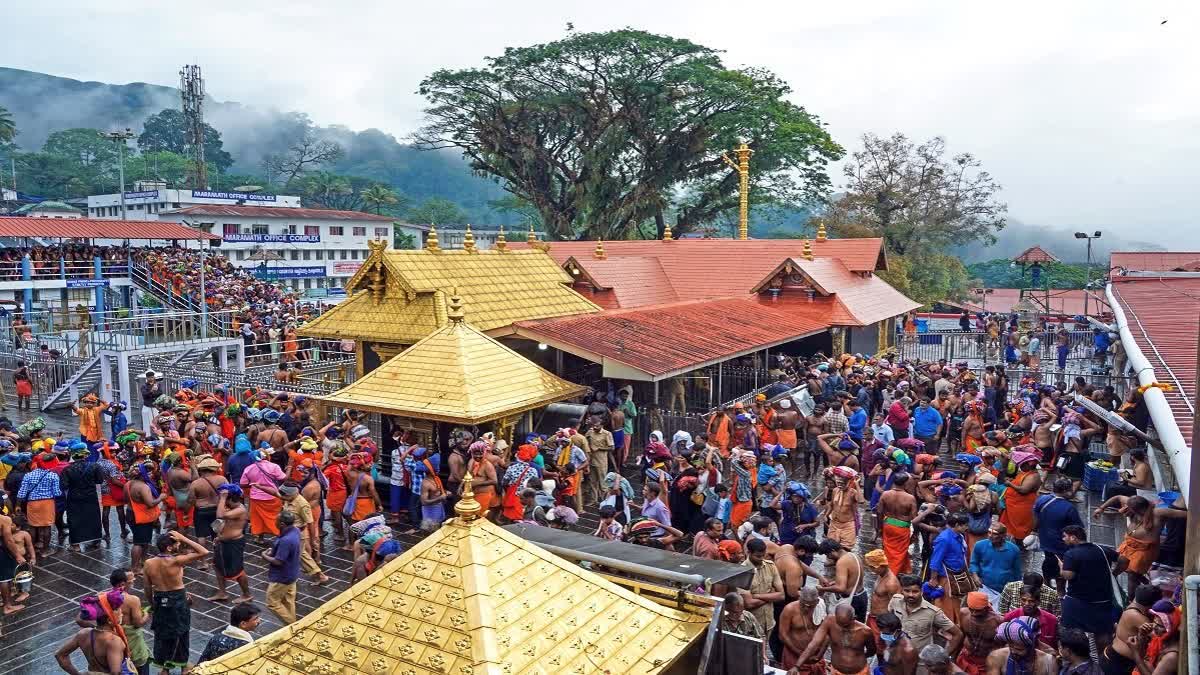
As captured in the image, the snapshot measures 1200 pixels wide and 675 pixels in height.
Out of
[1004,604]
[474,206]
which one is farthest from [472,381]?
[474,206]

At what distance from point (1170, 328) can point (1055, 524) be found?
205 inches

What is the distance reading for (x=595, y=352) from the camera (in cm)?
1528

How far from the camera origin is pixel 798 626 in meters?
6.74

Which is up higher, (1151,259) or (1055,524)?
(1151,259)

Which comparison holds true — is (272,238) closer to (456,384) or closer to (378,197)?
(378,197)

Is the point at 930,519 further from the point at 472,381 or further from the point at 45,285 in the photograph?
the point at 45,285

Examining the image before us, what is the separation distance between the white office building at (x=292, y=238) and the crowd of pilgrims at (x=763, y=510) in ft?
134

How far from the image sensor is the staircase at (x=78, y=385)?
2158 centimetres

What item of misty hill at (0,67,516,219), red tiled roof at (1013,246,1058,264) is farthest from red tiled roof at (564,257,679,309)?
misty hill at (0,67,516,219)

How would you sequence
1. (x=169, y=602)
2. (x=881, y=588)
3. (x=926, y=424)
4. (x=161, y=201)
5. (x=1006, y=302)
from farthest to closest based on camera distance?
(x=161, y=201) → (x=1006, y=302) → (x=926, y=424) → (x=169, y=602) → (x=881, y=588)

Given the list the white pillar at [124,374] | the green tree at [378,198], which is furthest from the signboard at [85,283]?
the green tree at [378,198]

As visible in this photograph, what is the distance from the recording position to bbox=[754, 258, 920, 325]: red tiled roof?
23.4 metres

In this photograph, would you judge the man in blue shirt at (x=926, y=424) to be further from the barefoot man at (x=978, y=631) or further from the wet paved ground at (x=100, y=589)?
the barefoot man at (x=978, y=631)

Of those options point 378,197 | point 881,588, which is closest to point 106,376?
point 881,588
